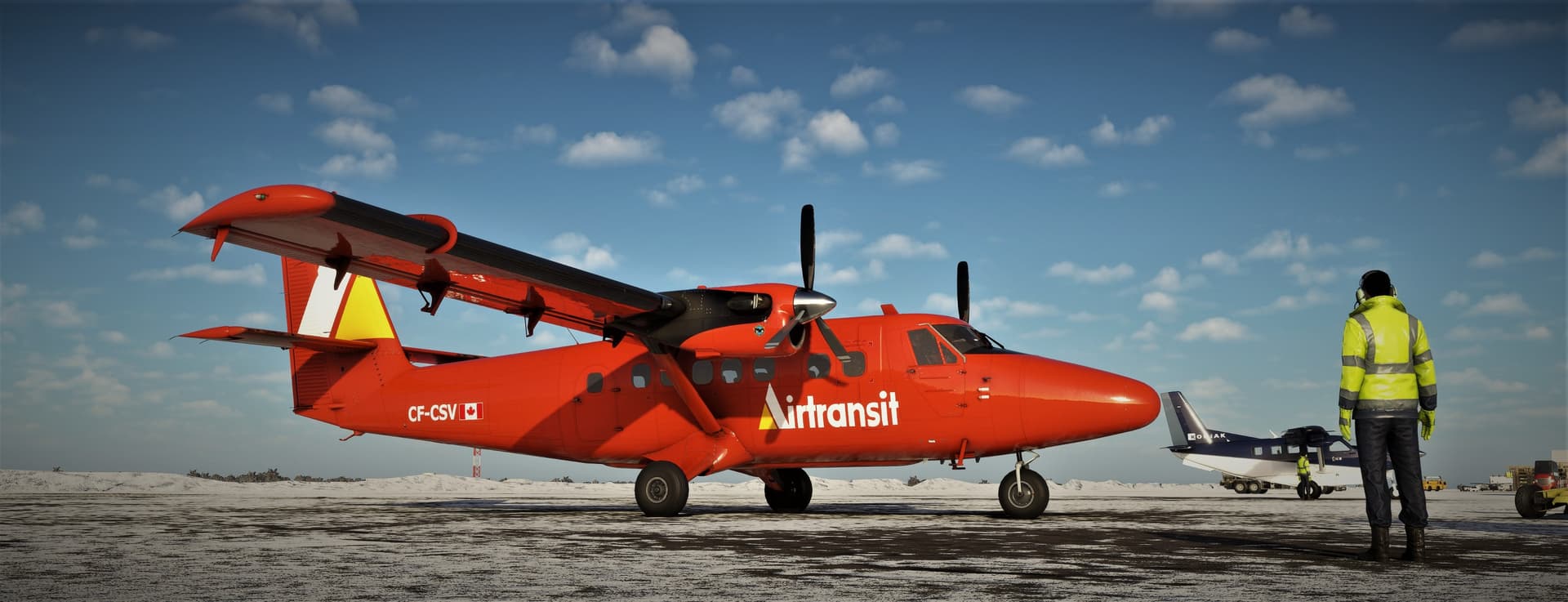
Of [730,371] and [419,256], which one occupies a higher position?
[419,256]

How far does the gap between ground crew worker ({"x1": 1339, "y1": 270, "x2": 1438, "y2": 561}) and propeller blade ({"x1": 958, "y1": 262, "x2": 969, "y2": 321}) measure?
8.37 metres

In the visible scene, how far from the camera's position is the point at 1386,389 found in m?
6.92

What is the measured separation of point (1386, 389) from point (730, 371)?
8.63 meters

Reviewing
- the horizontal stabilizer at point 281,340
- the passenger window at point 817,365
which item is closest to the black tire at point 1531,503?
the passenger window at point 817,365

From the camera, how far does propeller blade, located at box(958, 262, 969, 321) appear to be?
1539 centimetres

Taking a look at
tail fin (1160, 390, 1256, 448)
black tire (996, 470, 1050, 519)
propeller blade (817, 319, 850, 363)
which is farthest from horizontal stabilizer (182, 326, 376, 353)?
tail fin (1160, 390, 1256, 448)

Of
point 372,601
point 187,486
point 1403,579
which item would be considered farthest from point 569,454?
point 187,486

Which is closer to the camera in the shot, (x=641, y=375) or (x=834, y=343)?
(x=834, y=343)

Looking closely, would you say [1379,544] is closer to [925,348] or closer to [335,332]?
[925,348]

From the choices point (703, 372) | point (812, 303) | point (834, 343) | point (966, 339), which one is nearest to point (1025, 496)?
point (966, 339)

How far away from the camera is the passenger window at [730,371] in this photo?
13.9 m

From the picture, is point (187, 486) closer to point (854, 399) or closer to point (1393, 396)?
point (854, 399)

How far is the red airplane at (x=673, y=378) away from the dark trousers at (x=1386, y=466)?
17.2 ft

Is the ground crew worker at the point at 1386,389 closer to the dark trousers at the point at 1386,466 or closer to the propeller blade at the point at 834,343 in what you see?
the dark trousers at the point at 1386,466
